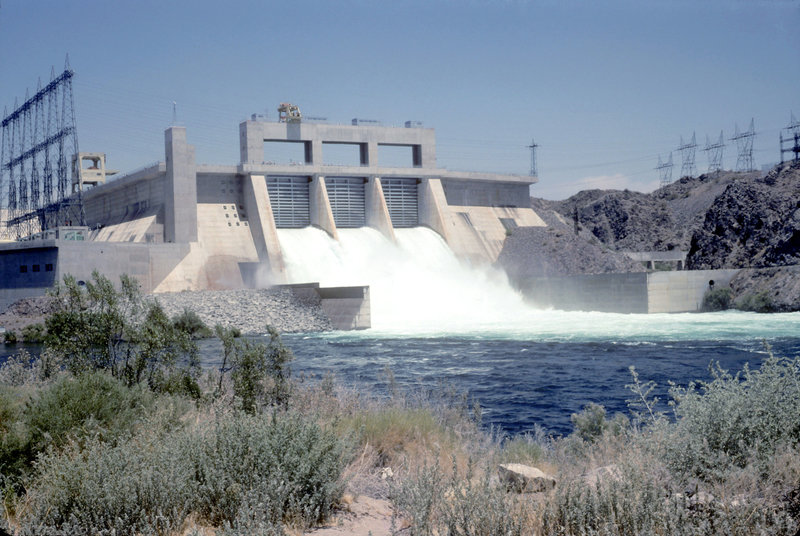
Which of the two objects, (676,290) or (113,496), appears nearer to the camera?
(113,496)

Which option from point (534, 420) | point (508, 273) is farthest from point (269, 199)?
point (534, 420)

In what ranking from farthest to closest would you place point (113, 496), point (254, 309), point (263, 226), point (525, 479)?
point (263, 226)
point (254, 309)
point (525, 479)
point (113, 496)

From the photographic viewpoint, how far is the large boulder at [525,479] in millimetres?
5316

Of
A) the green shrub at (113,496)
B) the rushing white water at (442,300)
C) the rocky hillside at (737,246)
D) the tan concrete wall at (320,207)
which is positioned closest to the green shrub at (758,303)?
the rocky hillside at (737,246)

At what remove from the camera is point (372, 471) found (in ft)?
20.7

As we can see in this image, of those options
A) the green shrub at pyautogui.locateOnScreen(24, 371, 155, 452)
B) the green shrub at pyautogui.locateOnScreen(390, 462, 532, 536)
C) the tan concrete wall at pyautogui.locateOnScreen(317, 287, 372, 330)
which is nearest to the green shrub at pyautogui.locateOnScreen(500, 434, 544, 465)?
the green shrub at pyautogui.locateOnScreen(390, 462, 532, 536)

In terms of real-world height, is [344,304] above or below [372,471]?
above

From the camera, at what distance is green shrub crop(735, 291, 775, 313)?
1296 inches

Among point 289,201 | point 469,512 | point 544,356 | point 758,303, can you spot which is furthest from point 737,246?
point 469,512

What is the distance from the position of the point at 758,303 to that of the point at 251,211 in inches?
979

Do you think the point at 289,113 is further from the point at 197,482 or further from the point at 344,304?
the point at 197,482

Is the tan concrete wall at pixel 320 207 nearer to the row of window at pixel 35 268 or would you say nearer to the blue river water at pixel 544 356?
the blue river water at pixel 544 356

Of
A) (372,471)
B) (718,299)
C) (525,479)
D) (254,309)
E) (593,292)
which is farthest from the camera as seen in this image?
(593,292)

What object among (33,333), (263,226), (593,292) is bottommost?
(33,333)
